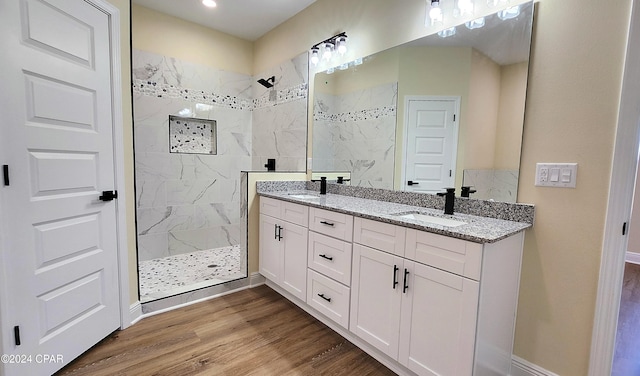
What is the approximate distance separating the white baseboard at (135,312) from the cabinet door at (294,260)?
3.52 feet

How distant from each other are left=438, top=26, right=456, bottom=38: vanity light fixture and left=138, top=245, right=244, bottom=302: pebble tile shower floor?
2584mm

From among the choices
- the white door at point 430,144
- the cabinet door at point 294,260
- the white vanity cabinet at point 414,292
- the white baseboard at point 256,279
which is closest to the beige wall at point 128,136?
the white baseboard at point 256,279

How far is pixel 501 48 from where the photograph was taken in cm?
171

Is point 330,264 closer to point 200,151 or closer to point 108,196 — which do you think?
point 108,196

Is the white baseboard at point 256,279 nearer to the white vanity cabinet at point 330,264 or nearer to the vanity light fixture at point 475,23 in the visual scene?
the white vanity cabinet at point 330,264

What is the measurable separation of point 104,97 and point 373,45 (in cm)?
197

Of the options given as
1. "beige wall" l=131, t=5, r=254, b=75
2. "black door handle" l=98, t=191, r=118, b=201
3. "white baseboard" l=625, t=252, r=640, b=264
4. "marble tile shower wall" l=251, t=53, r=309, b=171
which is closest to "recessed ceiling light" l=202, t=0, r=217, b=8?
"beige wall" l=131, t=5, r=254, b=75

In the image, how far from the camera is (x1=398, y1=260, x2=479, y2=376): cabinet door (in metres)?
1.30

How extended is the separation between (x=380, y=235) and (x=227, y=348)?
122 cm

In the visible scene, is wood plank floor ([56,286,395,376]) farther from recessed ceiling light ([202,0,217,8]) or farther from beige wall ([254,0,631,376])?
recessed ceiling light ([202,0,217,8])

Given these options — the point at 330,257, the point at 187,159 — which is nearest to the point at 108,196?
the point at 330,257

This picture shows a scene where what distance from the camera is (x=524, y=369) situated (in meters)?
1.62

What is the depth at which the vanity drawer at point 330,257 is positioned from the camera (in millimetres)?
1894

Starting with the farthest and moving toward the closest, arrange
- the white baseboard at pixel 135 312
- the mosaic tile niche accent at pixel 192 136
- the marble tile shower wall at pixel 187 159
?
1. the mosaic tile niche accent at pixel 192 136
2. the marble tile shower wall at pixel 187 159
3. the white baseboard at pixel 135 312
